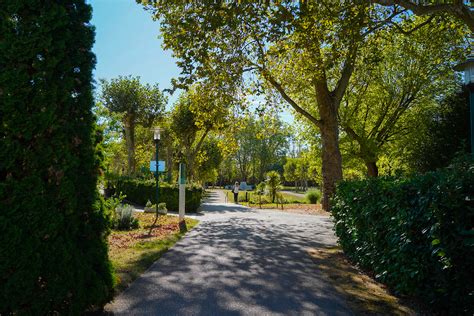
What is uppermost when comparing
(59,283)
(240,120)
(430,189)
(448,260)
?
(240,120)

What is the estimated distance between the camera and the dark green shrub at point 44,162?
3363mm

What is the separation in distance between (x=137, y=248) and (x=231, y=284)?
3415 millimetres

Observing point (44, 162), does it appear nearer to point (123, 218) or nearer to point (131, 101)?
point (123, 218)

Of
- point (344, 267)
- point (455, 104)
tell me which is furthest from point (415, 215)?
point (455, 104)

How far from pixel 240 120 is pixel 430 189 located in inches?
537

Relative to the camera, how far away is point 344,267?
271 inches

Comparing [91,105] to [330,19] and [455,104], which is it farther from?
[455,104]

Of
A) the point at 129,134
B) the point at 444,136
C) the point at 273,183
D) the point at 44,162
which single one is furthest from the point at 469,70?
the point at 129,134

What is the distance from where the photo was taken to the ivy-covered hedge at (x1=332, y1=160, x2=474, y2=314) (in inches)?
138

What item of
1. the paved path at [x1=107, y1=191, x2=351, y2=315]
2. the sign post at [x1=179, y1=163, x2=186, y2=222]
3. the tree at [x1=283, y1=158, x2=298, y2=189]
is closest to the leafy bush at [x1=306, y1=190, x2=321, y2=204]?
the sign post at [x1=179, y1=163, x2=186, y2=222]

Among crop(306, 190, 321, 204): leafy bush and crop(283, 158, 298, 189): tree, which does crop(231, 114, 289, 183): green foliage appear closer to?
crop(283, 158, 298, 189): tree

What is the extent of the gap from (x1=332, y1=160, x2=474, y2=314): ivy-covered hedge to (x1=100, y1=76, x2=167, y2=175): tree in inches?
1096

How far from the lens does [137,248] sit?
8.24m

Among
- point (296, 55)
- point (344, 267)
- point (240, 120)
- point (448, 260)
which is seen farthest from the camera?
point (240, 120)
